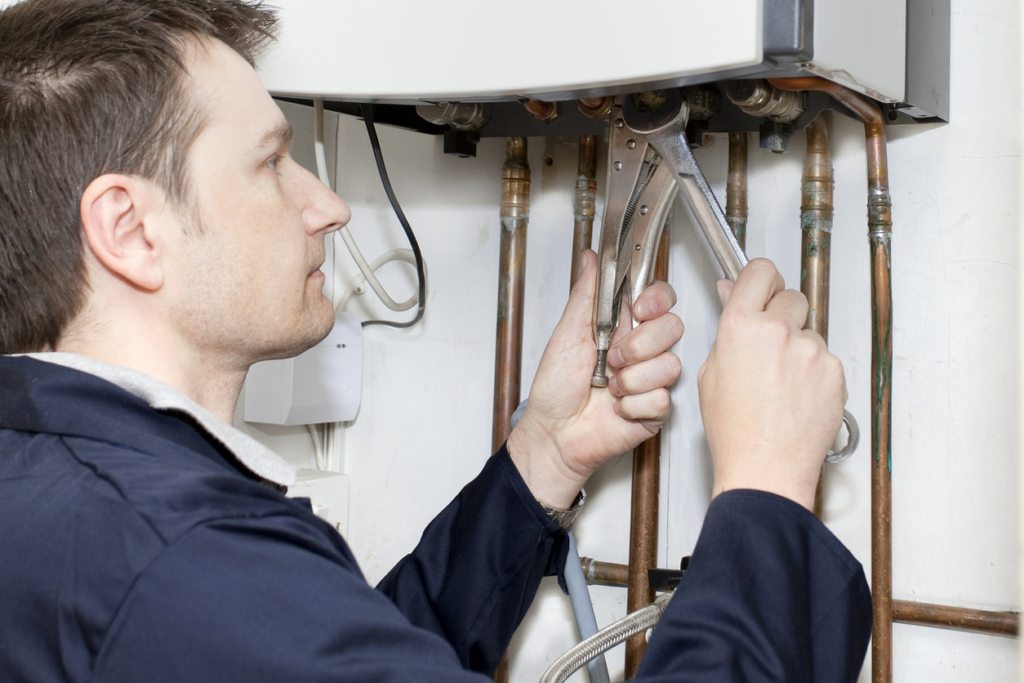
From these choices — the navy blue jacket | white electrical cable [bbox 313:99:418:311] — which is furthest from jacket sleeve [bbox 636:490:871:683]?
white electrical cable [bbox 313:99:418:311]

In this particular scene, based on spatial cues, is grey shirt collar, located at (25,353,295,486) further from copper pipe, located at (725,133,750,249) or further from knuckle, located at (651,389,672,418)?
copper pipe, located at (725,133,750,249)

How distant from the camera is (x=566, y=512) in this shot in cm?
96

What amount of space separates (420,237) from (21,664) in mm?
670

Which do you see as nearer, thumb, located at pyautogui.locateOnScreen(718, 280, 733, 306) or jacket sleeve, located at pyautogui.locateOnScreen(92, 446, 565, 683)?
jacket sleeve, located at pyautogui.locateOnScreen(92, 446, 565, 683)

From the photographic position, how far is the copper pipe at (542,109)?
2.98ft

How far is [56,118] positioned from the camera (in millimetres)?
770

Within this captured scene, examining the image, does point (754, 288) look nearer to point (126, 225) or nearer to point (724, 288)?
point (724, 288)

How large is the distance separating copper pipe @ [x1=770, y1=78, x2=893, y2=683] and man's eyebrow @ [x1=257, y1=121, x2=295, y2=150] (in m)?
0.46

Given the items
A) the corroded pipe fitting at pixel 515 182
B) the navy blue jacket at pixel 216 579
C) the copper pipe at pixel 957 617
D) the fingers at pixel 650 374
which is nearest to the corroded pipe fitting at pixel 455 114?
the corroded pipe fitting at pixel 515 182

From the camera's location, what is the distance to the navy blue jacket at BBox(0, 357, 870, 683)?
22.3 inches

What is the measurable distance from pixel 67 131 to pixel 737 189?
56cm

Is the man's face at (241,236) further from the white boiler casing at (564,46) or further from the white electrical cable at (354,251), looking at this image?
the white electrical cable at (354,251)

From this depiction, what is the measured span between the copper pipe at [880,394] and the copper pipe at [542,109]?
0.81 ft

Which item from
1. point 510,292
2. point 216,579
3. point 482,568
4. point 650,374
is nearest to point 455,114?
point 510,292
